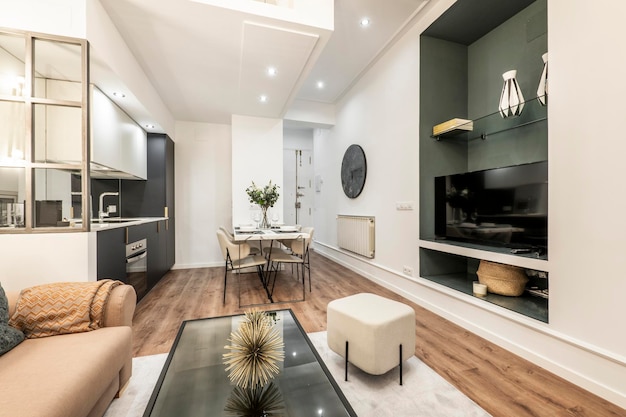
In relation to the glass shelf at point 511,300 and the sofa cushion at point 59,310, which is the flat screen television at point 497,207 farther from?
the sofa cushion at point 59,310

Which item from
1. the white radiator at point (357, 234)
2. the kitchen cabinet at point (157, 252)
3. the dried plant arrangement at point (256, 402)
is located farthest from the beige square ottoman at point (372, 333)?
the kitchen cabinet at point (157, 252)

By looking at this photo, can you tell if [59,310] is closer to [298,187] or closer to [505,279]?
[505,279]

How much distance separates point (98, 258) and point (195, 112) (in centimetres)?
315

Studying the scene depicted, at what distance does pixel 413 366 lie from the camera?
1.80 m

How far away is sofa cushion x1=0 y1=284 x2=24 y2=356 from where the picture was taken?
117 cm

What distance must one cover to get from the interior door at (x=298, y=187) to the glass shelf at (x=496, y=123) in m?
4.22

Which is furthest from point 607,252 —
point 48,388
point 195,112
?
point 195,112

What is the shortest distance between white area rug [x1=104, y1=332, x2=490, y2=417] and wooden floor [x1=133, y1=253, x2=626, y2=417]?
0.36 ft

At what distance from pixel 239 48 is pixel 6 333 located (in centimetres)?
268

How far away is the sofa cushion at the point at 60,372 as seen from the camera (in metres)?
0.89

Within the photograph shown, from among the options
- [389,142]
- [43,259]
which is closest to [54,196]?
[43,259]

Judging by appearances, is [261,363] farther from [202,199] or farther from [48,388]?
[202,199]

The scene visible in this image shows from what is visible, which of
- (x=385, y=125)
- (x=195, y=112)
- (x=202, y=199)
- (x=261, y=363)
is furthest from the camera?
(x=202, y=199)

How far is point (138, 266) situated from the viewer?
2.97 meters
